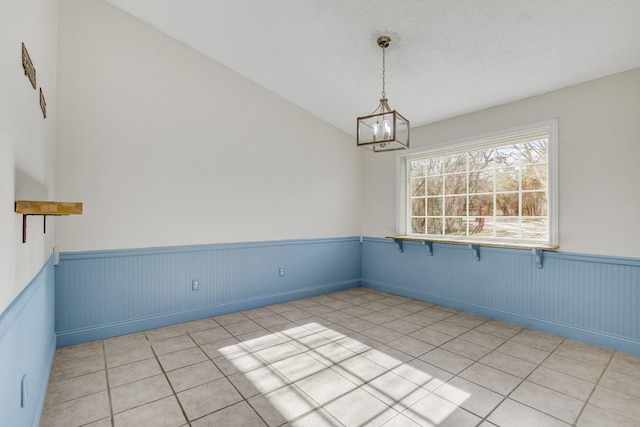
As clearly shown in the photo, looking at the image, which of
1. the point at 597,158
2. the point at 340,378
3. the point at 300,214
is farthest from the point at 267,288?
the point at 597,158

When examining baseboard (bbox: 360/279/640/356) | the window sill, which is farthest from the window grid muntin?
baseboard (bbox: 360/279/640/356)

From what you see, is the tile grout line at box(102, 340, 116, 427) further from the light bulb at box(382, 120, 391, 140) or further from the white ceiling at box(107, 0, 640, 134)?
the white ceiling at box(107, 0, 640, 134)

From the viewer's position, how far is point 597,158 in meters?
3.10

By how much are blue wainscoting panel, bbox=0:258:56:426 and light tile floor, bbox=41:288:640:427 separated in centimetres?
22

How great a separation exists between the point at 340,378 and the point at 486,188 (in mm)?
2985

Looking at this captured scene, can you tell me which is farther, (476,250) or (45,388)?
(476,250)

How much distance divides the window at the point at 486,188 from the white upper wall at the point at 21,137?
4190 mm

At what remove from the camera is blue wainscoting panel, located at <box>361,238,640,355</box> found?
2.97 m

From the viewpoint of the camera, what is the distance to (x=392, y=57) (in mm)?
3174

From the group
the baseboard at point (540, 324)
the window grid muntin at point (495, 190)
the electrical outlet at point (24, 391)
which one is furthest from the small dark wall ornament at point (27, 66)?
the baseboard at point (540, 324)

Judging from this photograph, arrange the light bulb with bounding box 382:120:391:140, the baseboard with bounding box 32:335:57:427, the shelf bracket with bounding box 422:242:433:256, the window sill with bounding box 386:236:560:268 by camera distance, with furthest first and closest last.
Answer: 1. the shelf bracket with bounding box 422:242:433:256
2. the window sill with bounding box 386:236:560:268
3. the light bulb with bounding box 382:120:391:140
4. the baseboard with bounding box 32:335:57:427

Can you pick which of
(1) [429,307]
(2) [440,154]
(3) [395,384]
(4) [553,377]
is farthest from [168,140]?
(4) [553,377]

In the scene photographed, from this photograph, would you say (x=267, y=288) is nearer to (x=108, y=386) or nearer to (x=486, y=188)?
(x=108, y=386)

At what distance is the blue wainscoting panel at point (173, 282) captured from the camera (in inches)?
118
